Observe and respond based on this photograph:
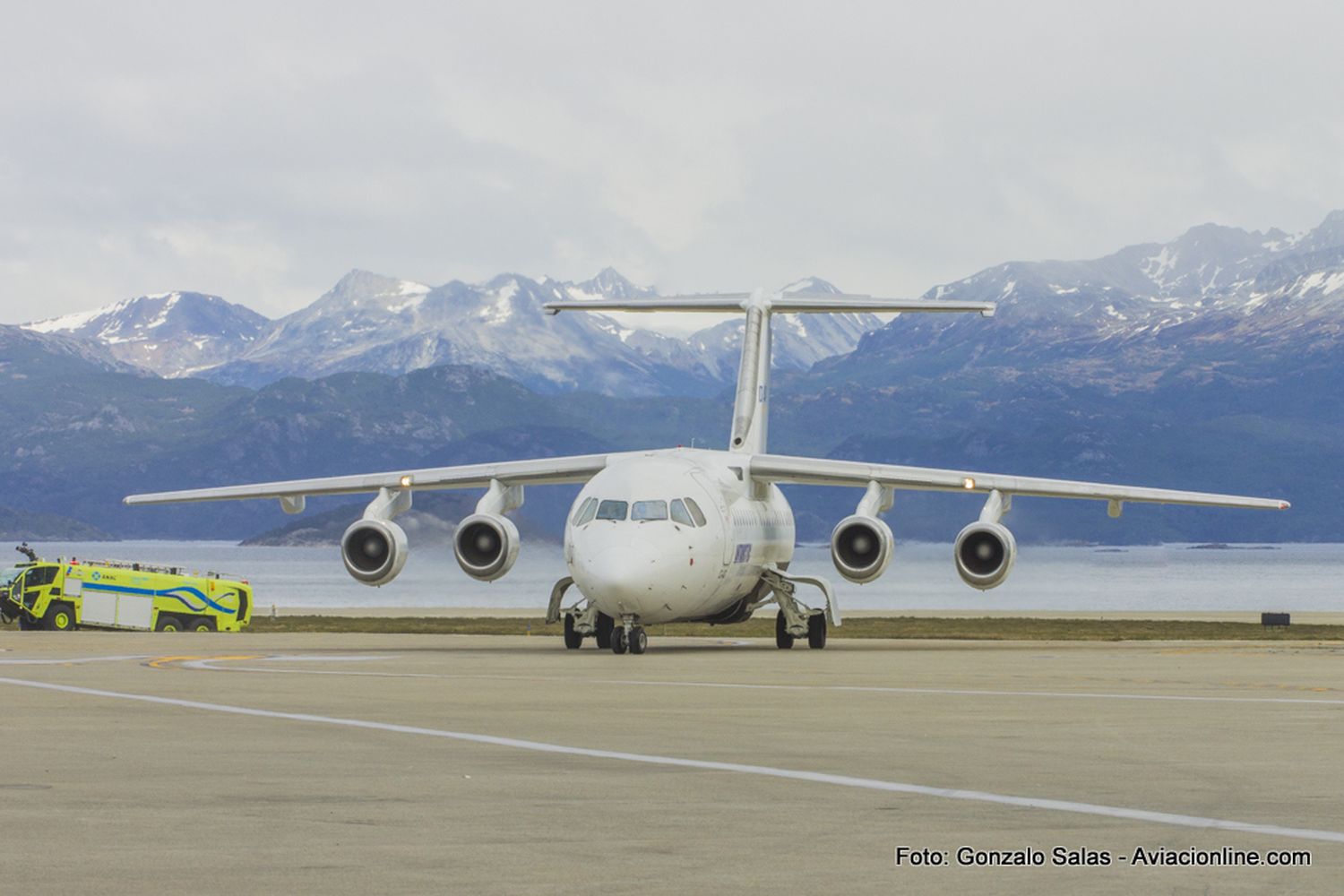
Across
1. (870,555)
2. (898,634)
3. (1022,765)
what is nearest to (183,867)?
(1022,765)

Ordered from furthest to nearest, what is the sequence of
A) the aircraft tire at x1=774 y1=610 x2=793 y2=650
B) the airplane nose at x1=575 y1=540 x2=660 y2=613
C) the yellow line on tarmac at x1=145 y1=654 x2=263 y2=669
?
1. the aircraft tire at x1=774 y1=610 x2=793 y2=650
2. the airplane nose at x1=575 y1=540 x2=660 y2=613
3. the yellow line on tarmac at x1=145 y1=654 x2=263 y2=669

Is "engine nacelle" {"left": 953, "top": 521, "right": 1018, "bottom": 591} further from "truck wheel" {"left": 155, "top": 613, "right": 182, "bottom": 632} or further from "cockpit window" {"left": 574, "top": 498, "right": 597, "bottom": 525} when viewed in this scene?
"truck wheel" {"left": 155, "top": 613, "right": 182, "bottom": 632}

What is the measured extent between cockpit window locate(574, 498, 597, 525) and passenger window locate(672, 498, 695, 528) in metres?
1.27

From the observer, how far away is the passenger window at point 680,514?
3134cm

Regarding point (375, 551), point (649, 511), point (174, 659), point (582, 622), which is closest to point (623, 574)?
point (649, 511)

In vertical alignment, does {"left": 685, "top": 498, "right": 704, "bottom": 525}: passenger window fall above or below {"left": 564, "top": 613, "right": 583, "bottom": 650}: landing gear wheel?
above

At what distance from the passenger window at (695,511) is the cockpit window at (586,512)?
1516 mm

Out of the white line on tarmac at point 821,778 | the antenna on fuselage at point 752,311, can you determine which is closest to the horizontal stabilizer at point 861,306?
the antenna on fuselage at point 752,311

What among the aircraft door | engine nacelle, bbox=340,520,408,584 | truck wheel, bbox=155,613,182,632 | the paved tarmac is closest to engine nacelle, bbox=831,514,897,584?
the aircraft door

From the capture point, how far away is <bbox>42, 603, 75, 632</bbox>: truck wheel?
5516 cm

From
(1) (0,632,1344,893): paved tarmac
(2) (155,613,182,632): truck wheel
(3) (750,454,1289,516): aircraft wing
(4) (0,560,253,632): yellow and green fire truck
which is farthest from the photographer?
(2) (155,613,182,632): truck wheel

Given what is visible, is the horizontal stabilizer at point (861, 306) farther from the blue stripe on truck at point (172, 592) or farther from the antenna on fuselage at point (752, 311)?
the blue stripe on truck at point (172, 592)

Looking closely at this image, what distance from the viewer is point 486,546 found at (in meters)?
34.1

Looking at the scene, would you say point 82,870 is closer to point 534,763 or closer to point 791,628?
point 534,763
